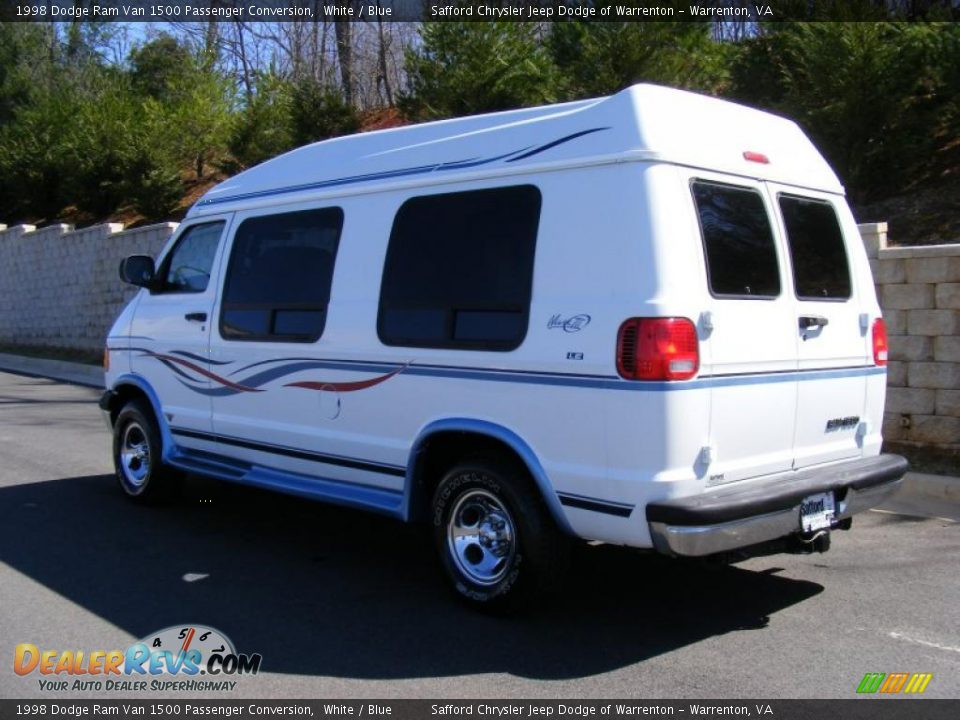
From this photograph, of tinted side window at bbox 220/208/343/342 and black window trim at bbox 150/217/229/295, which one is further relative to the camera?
black window trim at bbox 150/217/229/295

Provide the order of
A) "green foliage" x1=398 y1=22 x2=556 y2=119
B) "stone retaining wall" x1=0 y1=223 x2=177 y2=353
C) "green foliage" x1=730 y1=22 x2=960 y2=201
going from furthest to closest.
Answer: "stone retaining wall" x1=0 y1=223 x2=177 y2=353 → "green foliage" x1=398 y1=22 x2=556 y2=119 → "green foliage" x1=730 y1=22 x2=960 y2=201

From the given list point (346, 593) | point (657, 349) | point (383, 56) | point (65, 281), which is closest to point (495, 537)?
point (346, 593)

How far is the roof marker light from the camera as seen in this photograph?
5062mm

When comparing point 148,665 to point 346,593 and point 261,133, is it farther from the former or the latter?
point 261,133

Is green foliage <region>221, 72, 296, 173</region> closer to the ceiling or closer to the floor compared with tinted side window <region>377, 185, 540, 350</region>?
closer to the ceiling

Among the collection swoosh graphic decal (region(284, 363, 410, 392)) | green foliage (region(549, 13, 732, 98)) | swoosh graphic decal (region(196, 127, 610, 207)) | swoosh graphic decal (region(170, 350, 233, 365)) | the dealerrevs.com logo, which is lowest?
the dealerrevs.com logo

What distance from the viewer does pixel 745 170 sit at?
16.5 feet

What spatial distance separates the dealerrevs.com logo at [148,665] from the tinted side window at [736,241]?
2837 millimetres

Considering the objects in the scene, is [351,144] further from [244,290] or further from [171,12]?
[171,12]

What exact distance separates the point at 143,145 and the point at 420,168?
68.1 feet

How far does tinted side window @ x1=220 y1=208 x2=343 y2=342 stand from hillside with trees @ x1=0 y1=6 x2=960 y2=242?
2468 mm

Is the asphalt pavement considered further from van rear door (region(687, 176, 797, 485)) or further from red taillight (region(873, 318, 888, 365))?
red taillight (region(873, 318, 888, 365))

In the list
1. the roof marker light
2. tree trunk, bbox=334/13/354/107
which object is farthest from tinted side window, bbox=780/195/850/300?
tree trunk, bbox=334/13/354/107

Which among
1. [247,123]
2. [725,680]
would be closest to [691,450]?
[725,680]
